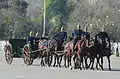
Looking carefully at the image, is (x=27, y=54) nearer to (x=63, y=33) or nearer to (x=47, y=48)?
(x=47, y=48)

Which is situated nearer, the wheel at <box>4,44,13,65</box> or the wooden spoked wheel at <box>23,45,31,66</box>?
the wooden spoked wheel at <box>23,45,31,66</box>

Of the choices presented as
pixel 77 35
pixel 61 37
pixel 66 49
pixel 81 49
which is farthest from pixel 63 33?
pixel 81 49

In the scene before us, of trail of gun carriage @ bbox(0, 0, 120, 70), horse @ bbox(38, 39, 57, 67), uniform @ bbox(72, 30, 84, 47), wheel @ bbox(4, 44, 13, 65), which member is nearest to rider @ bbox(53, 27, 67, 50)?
trail of gun carriage @ bbox(0, 0, 120, 70)

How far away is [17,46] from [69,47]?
19.3ft

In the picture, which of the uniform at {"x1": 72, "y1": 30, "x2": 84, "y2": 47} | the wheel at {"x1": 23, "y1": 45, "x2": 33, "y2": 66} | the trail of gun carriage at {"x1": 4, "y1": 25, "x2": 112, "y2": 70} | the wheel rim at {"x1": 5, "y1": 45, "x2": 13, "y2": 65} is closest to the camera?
the trail of gun carriage at {"x1": 4, "y1": 25, "x2": 112, "y2": 70}

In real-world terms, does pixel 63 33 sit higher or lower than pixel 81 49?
higher

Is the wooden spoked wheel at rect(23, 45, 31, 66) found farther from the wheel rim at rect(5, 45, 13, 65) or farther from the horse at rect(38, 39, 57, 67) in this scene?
the wheel rim at rect(5, 45, 13, 65)

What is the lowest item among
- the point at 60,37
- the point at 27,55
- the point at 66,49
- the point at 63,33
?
the point at 27,55

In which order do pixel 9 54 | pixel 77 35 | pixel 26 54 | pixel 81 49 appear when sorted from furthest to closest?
pixel 9 54 < pixel 26 54 < pixel 77 35 < pixel 81 49

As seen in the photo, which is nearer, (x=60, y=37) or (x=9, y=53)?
(x=60, y=37)

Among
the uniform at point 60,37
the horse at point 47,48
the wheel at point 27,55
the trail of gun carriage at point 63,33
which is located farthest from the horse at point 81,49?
the wheel at point 27,55

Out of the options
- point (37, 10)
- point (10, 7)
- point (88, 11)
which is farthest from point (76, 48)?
point (37, 10)

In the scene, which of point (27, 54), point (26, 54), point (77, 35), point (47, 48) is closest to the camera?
point (77, 35)

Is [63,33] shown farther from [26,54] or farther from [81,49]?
[26,54]
